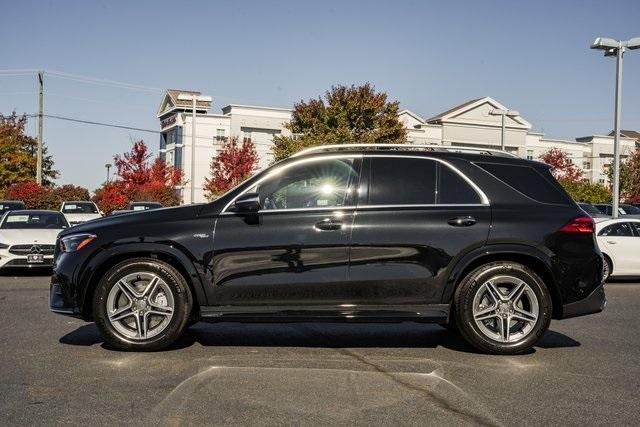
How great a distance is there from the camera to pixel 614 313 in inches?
383

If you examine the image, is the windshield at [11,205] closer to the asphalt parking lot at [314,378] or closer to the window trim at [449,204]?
the asphalt parking lot at [314,378]

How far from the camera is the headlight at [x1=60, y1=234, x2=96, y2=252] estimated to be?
6.64 m

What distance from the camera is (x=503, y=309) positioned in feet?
21.8

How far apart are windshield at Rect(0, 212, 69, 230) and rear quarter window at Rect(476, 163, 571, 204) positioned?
11130 mm

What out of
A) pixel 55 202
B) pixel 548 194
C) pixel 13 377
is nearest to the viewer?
pixel 13 377

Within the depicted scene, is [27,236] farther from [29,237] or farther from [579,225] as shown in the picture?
[579,225]

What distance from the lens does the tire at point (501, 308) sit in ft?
21.6

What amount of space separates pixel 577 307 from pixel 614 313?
3379 mm

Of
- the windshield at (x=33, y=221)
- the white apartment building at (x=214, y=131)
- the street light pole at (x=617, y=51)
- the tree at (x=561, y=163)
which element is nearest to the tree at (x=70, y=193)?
the white apartment building at (x=214, y=131)

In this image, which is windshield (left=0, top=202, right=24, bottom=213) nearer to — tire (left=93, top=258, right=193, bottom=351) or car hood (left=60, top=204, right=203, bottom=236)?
car hood (left=60, top=204, right=203, bottom=236)

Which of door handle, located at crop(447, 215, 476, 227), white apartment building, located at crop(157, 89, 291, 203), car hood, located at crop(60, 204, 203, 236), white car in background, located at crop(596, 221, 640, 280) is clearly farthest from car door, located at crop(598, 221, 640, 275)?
white apartment building, located at crop(157, 89, 291, 203)

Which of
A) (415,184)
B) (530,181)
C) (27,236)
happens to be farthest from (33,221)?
(530,181)

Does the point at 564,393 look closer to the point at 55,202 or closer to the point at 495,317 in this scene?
the point at 495,317

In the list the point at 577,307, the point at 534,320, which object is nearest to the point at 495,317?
the point at 534,320
